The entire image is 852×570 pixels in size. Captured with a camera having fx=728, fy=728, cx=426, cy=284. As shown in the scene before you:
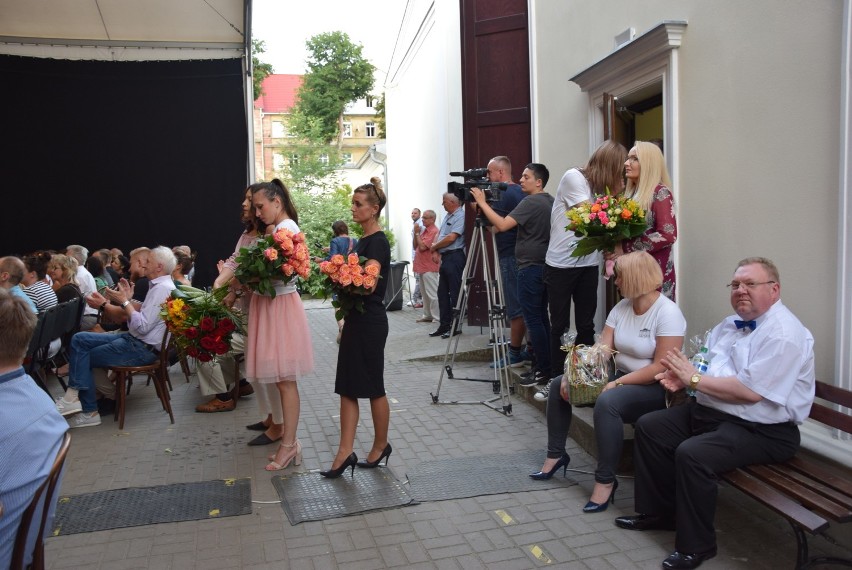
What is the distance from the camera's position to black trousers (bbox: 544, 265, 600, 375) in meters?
5.74

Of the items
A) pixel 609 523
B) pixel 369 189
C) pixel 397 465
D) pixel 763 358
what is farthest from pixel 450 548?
pixel 369 189

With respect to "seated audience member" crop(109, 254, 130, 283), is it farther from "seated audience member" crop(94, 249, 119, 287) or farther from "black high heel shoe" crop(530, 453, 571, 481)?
"black high heel shoe" crop(530, 453, 571, 481)

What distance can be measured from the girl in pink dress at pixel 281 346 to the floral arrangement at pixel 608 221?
77.1 inches

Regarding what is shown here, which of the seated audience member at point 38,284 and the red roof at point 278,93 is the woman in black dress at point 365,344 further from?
the red roof at point 278,93

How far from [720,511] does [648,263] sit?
149 cm

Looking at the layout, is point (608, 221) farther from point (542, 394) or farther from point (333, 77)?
point (333, 77)

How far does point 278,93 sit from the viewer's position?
67250mm

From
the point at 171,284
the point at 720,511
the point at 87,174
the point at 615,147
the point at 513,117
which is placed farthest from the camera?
the point at 87,174

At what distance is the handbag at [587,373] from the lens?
4328 millimetres

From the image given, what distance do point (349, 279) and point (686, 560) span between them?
243 centimetres

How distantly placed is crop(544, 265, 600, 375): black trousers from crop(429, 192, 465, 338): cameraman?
413cm

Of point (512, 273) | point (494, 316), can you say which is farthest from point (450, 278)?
point (494, 316)

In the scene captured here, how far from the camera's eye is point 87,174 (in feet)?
34.0

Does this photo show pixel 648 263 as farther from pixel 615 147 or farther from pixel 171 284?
pixel 171 284
